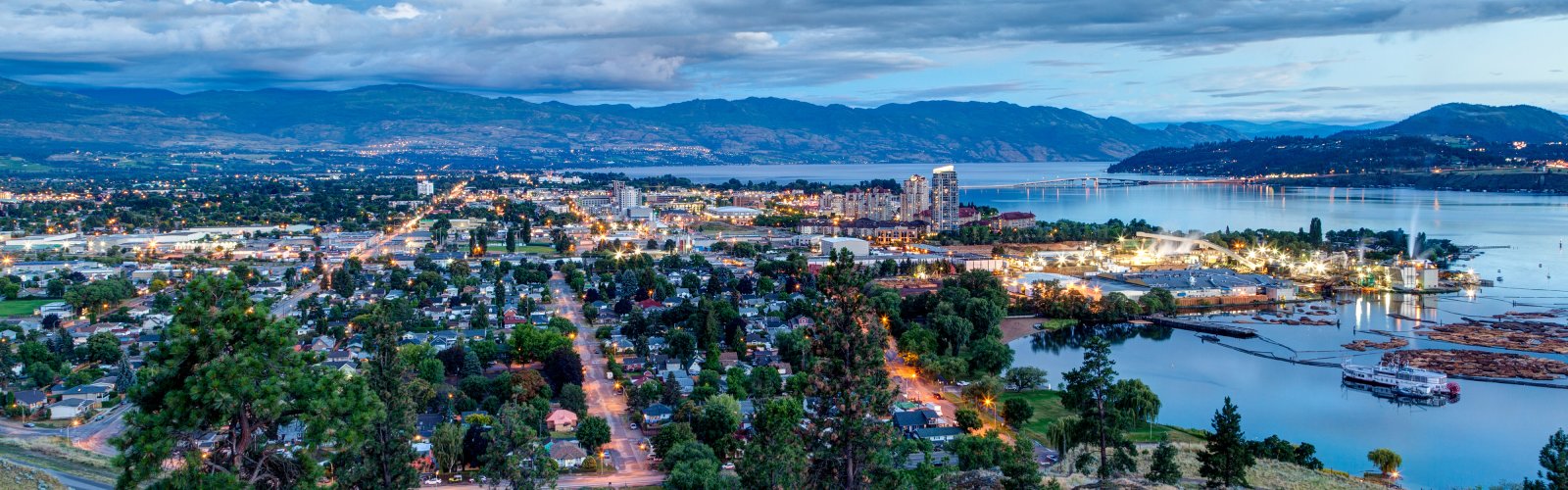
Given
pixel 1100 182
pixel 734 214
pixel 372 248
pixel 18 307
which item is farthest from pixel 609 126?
pixel 18 307

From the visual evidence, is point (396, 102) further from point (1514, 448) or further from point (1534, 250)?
point (1514, 448)

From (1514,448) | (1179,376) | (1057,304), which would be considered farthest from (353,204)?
(1514,448)

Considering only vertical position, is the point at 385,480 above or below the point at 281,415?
below

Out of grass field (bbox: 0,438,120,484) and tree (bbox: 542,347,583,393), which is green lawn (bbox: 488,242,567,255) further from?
grass field (bbox: 0,438,120,484)

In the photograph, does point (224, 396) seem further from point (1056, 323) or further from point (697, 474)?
point (1056, 323)

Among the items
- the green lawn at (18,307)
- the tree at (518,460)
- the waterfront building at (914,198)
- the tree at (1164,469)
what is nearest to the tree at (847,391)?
the tree at (518,460)
